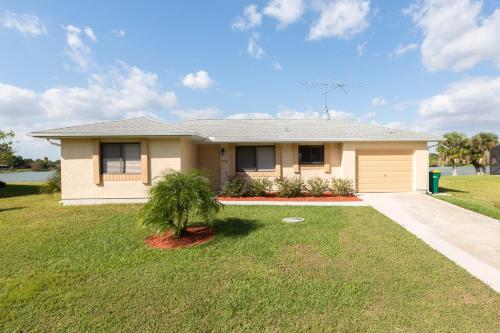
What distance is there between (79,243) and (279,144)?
9708 millimetres

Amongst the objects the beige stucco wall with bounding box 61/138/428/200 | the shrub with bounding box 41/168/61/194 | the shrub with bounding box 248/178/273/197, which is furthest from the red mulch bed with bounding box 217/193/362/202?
the shrub with bounding box 41/168/61/194

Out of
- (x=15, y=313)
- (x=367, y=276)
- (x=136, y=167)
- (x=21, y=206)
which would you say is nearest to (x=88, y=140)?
(x=136, y=167)

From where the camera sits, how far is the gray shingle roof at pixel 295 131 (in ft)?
41.2

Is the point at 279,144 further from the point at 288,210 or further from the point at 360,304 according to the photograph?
the point at 360,304

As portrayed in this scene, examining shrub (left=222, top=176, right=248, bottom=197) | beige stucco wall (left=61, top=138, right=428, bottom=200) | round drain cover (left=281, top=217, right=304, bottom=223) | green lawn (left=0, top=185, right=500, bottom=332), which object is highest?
beige stucco wall (left=61, top=138, right=428, bottom=200)

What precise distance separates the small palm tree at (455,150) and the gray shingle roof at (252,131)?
19.5 m

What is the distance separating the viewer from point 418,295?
12.3ft

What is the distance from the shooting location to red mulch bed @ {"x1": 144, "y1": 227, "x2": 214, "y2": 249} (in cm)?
598

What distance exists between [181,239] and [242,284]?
8.99 ft

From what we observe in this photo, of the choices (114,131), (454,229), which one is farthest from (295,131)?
(114,131)

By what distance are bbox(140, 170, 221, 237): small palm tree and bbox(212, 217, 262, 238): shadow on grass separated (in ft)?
2.30

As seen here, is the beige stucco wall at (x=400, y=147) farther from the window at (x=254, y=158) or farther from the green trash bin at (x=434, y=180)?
the window at (x=254, y=158)

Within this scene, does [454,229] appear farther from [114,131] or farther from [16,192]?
[16,192]

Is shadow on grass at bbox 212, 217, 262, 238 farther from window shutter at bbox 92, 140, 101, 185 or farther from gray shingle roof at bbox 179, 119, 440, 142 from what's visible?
window shutter at bbox 92, 140, 101, 185
